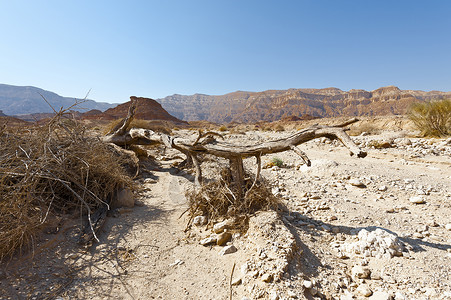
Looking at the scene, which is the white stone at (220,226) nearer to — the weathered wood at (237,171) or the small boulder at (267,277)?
the weathered wood at (237,171)

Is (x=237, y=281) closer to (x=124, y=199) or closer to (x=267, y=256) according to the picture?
(x=267, y=256)

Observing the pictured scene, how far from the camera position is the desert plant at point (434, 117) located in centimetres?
916

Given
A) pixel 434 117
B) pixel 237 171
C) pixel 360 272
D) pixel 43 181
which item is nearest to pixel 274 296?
pixel 360 272

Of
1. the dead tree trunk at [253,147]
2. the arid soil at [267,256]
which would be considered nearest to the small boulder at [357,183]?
the arid soil at [267,256]

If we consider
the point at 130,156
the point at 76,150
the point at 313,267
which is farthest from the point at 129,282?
the point at 130,156

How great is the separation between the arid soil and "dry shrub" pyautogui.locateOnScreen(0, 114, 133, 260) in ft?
0.90

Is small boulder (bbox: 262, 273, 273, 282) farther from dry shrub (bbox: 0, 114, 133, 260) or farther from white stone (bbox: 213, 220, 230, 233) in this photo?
dry shrub (bbox: 0, 114, 133, 260)

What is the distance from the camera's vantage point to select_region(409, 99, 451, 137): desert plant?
9.16 meters

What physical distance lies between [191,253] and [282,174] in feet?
11.2

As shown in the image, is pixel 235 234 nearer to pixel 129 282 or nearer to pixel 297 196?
pixel 129 282

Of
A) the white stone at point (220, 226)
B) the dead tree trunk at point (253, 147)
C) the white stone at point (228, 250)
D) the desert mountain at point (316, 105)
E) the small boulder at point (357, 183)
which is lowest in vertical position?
the white stone at point (228, 250)

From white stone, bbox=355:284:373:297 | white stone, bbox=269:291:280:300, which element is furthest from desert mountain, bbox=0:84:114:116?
white stone, bbox=355:284:373:297

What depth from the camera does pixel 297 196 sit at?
3.86m

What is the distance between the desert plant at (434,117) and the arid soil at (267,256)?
26.6 ft
